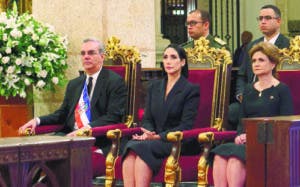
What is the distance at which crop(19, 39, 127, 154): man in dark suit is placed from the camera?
7.82m

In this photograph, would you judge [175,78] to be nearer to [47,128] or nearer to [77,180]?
[47,128]

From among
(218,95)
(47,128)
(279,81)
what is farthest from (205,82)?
(47,128)

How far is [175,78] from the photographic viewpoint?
748 centimetres

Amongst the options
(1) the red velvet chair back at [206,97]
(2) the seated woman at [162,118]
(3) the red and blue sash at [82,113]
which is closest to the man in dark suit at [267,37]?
(1) the red velvet chair back at [206,97]

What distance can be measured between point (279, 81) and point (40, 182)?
9.66 ft

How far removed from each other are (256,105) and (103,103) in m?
1.45

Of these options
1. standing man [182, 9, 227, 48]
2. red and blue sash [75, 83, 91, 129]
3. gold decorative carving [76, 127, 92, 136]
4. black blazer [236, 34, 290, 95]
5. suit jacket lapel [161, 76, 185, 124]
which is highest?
standing man [182, 9, 227, 48]

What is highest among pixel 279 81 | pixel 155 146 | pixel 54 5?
pixel 54 5

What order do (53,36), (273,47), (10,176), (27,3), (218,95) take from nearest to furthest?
(10,176), (273,47), (218,95), (53,36), (27,3)

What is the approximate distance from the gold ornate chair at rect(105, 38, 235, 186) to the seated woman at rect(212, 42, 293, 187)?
20cm

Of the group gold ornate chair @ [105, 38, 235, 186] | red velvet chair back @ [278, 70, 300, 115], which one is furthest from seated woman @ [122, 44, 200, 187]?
red velvet chair back @ [278, 70, 300, 115]

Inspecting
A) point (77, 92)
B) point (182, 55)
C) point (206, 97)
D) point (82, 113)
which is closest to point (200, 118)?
point (206, 97)

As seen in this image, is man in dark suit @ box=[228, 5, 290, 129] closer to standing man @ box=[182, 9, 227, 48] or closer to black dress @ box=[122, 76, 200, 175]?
black dress @ box=[122, 76, 200, 175]

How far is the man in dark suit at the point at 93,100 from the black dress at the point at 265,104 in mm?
1180
